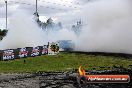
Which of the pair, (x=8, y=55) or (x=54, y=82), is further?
(x=8, y=55)

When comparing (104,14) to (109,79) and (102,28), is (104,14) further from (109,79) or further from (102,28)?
(109,79)

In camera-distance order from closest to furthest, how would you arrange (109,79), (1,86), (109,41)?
(109,79) < (1,86) < (109,41)

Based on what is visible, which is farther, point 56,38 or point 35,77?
point 56,38

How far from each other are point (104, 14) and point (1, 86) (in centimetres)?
3390

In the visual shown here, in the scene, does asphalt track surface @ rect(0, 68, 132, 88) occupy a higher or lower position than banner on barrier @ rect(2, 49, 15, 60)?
lower

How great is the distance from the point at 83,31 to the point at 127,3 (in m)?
10.1

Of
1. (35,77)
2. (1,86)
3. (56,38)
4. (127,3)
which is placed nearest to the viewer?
(1,86)

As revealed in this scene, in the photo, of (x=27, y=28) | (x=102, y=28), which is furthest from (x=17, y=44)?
(x=102, y=28)

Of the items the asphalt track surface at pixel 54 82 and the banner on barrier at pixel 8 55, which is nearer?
the asphalt track surface at pixel 54 82

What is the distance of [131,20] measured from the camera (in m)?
46.8

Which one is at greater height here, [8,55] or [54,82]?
[8,55]

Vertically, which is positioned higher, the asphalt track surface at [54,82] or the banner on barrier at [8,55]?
the banner on barrier at [8,55]

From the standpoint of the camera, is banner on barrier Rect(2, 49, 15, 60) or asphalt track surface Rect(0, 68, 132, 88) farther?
banner on barrier Rect(2, 49, 15, 60)

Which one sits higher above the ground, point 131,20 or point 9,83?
point 131,20
